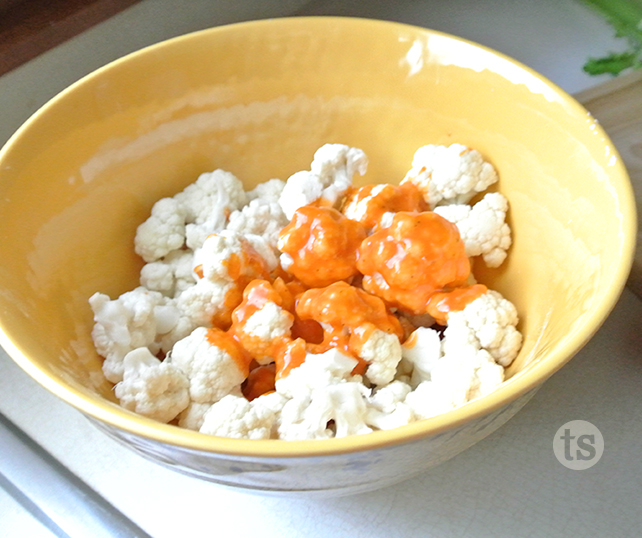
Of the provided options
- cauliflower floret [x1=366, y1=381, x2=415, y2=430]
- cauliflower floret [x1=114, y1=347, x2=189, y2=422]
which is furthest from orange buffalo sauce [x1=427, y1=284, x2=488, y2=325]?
cauliflower floret [x1=114, y1=347, x2=189, y2=422]

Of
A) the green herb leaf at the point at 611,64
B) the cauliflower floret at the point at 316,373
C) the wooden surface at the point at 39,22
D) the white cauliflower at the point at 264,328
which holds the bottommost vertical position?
the cauliflower floret at the point at 316,373

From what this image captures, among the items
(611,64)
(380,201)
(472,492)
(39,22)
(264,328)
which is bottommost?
(472,492)

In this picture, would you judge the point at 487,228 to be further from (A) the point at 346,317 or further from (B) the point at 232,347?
(B) the point at 232,347

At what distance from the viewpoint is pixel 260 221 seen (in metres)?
0.87

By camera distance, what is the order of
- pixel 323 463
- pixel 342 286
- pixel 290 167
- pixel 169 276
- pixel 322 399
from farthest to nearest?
pixel 290 167 → pixel 169 276 → pixel 342 286 → pixel 322 399 → pixel 323 463

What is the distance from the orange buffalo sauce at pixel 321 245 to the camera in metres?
0.77

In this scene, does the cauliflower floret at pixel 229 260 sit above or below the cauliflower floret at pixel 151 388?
above

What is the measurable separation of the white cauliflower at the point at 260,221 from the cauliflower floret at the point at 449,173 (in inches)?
8.0

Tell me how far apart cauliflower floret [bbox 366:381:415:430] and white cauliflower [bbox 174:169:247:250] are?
0.35 metres

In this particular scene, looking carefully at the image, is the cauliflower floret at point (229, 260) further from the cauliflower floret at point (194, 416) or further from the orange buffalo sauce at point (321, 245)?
the cauliflower floret at point (194, 416)

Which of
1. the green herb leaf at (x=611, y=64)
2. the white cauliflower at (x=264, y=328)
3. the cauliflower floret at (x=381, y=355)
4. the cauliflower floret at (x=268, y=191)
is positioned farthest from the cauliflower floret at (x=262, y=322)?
the green herb leaf at (x=611, y=64)

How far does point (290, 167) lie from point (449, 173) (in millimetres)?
263

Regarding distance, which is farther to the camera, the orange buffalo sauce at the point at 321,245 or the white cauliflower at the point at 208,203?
the white cauliflower at the point at 208,203

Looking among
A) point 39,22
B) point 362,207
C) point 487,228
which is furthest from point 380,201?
point 39,22
